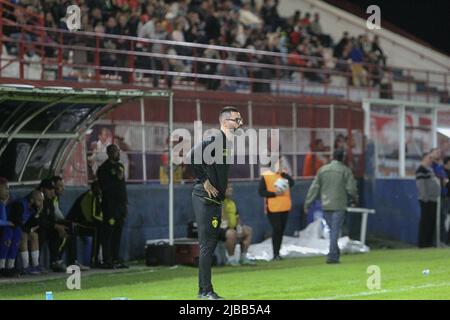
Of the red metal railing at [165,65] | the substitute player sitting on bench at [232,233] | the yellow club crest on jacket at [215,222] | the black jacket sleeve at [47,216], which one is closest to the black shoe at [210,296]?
the yellow club crest on jacket at [215,222]

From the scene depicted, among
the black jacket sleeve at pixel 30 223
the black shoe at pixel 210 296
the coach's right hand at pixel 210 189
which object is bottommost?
the black shoe at pixel 210 296

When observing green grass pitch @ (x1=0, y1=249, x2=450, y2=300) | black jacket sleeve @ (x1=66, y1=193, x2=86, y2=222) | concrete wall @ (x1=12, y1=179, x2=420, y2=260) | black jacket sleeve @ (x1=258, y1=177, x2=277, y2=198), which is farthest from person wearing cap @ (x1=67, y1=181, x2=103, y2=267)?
black jacket sleeve @ (x1=258, y1=177, x2=277, y2=198)

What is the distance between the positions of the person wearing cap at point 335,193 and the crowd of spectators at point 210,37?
207 inches

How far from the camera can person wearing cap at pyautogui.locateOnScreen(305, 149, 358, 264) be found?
19734 mm

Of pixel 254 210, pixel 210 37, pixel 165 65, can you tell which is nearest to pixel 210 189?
pixel 254 210

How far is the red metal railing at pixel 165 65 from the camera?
22094mm

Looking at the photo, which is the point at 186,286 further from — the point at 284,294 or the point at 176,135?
the point at 176,135

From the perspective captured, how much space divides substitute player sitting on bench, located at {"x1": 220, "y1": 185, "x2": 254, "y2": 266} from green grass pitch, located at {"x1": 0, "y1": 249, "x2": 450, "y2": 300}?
1.28ft

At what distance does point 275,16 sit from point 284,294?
68.1 feet

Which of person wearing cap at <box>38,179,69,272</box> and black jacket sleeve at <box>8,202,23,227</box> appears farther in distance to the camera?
person wearing cap at <box>38,179,69,272</box>

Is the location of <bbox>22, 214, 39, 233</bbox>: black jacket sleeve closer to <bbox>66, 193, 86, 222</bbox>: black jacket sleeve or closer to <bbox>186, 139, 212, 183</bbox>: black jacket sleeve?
<bbox>66, 193, 86, 222</bbox>: black jacket sleeve

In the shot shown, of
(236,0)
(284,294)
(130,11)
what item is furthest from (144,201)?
(236,0)

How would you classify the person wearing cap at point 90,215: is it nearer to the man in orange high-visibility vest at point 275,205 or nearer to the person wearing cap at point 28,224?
the person wearing cap at point 28,224

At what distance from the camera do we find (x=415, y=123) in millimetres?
29891
